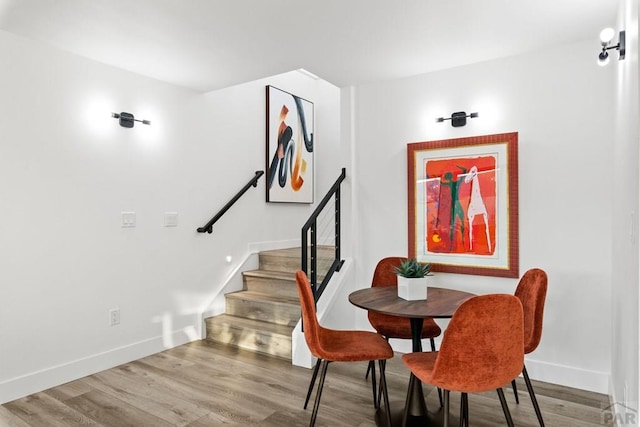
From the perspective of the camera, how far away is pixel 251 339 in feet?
12.4

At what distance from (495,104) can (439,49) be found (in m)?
0.64

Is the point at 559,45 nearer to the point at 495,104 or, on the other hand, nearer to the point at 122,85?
the point at 495,104

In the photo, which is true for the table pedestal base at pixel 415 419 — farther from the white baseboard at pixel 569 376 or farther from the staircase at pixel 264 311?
the staircase at pixel 264 311

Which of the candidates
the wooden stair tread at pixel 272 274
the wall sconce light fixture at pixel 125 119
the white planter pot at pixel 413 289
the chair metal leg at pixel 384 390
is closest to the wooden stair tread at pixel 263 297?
the wooden stair tread at pixel 272 274

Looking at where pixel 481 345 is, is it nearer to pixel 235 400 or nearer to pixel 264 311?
pixel 235 400

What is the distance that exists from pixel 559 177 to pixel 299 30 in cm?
208

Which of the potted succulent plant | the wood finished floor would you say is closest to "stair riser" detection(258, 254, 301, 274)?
the wood finished floor

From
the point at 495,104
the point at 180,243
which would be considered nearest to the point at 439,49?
the point at 495,104

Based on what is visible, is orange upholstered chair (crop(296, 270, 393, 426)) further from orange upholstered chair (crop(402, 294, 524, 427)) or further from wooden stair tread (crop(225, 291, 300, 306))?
wooden stair tread (crop(225, 291, 300, 306))

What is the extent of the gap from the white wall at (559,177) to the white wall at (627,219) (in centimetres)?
28

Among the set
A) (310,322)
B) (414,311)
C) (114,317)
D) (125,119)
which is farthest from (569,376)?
(125,119)

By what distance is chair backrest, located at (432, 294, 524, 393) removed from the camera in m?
1.86

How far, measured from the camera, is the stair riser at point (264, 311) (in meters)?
3.82

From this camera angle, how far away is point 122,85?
346cm
